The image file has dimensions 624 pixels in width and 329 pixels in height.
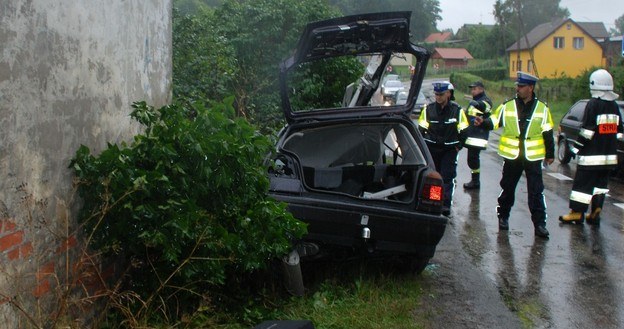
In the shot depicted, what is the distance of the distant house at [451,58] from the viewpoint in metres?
101

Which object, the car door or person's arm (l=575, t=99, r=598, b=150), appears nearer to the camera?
person's arm (l=575, t=99, r=598, b=150)

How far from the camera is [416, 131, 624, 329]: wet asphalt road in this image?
5.92 meters

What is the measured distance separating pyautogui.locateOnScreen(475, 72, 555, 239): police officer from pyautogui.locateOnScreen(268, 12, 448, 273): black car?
1.44 m

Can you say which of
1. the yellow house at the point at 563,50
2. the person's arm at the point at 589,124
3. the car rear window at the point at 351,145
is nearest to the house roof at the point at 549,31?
the yellow house at the point at 563,50

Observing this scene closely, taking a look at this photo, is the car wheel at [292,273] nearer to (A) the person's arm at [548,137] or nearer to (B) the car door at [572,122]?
(A) the person's arm at [548,137]

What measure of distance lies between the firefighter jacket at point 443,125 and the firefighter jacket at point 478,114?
38 centimetres

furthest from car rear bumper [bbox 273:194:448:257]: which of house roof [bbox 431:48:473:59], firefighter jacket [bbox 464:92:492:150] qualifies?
house roof [bbox 431:48:473:59]

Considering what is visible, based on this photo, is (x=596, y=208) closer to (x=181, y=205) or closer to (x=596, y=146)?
(x=596, y=146)

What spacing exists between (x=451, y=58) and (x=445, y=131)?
96963 mm

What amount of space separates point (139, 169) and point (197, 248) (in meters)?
0.65

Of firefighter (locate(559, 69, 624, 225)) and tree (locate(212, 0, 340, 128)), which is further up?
tree (locate(212, 0, 340, 128))

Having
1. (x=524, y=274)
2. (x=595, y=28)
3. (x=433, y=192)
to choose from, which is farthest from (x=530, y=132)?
(x=595, y=28)

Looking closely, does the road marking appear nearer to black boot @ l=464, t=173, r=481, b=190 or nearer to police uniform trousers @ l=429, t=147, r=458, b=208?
black boot @ l=464, t=173, r=481, b=190

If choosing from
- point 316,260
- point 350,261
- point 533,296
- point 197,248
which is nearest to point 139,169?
point 197,248
